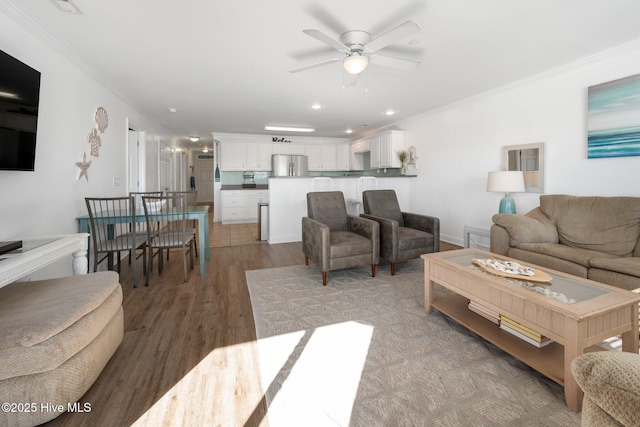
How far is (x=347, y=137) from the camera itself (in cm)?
841

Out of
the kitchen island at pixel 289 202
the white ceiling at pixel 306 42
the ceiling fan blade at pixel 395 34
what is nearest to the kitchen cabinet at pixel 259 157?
the kitchen island at pixel 289 202

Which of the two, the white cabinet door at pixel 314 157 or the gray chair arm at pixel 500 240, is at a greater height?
the white cabinet door at pixel 314 157

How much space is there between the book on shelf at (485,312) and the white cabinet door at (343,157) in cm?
670

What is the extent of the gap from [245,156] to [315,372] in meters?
6.85

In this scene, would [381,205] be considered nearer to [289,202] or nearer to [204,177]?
[289,202]

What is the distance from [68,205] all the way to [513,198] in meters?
5.30

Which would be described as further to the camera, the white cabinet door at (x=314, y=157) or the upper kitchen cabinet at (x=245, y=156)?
the white cabinet door at (x=314, y=157)

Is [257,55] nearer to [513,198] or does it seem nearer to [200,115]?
[200,115]

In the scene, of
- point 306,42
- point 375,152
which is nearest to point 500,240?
point 306,42

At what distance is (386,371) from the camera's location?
161cm

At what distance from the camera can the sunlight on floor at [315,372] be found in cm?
132

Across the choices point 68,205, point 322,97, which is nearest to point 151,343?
point 68,205

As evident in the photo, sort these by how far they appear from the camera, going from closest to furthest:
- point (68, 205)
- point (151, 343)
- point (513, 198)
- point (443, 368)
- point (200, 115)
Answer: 1. point (443, 368)
2. point (151, 343)
3. point (68, 205)
4. point (513, 198)
5. point (200, 115)

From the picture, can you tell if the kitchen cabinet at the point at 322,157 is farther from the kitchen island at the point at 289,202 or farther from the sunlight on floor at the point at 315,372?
the sunlight on floor at the point at 315,372
